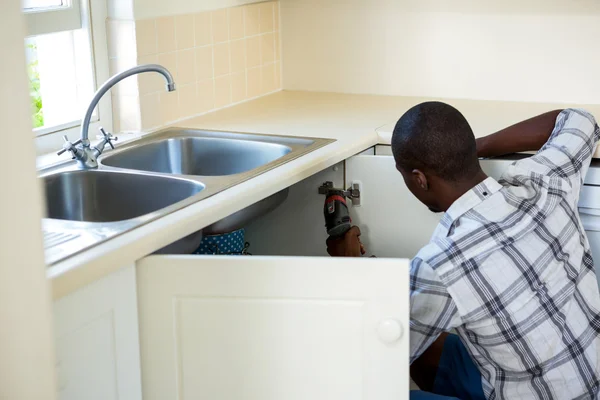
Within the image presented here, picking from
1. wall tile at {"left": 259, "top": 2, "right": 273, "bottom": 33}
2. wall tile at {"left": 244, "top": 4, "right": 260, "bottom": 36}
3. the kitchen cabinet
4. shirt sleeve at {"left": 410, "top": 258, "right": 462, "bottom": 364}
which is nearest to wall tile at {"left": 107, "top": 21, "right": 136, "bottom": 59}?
wall tile at {"left": 244, "top": 4, "right": 260, "bottom": 36}

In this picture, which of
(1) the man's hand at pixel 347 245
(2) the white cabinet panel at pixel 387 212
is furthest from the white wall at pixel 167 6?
(1) the man's hand at pixel 347 245

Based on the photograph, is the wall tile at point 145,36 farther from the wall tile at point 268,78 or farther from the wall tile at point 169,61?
the wall tile at point 268,78

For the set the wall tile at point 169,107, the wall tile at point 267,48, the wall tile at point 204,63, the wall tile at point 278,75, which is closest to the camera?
the wall tile at point 169,107

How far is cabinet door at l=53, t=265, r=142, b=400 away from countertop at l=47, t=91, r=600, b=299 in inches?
1.7

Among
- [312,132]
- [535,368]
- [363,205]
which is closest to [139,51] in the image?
[312,132]

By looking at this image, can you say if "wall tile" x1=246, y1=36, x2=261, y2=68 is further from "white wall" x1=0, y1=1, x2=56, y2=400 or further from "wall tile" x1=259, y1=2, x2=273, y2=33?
"white wall" x1=0, y1=1, x2=56, y2=400

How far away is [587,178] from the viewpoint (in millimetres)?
2123

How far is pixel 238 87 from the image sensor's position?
9.28ft

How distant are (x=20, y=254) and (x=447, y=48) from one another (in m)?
2.00

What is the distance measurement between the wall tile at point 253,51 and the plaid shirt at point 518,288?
3.93 ft

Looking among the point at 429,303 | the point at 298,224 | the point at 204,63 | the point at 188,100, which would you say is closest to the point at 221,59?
the point at 204,63

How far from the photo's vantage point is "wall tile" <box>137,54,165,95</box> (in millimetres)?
2398

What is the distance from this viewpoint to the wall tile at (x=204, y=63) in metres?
2.61

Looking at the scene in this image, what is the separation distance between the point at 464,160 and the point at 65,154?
0.96 metres
